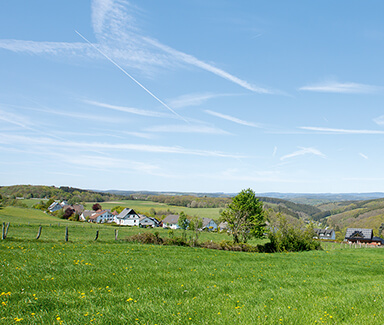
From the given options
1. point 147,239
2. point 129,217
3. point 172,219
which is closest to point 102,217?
point 129,217

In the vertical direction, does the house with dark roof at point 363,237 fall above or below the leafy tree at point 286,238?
below

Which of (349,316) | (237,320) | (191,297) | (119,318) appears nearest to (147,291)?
(191,297)

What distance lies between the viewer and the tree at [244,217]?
44.8 meters

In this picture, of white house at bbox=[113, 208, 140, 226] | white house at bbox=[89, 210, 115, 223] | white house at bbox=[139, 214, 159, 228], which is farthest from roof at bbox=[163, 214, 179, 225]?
white house at bbox=[89, 210, 115, 223]

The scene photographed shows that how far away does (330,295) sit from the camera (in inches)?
417

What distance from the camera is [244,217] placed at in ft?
150

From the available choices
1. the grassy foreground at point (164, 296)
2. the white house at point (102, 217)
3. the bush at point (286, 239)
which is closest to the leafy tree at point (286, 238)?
the bush at point (286, 239)

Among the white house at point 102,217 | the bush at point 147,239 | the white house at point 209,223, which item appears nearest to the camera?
the bush at point 147,239

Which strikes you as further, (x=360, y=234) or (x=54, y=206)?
(x=54, y=206)

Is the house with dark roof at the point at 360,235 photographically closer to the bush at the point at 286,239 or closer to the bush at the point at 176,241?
the bush at the point at 286,239

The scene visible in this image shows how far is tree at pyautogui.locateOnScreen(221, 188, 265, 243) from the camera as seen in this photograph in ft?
147

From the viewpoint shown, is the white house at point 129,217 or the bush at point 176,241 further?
the white house at point 129,217

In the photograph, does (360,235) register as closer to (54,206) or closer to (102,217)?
(102,217)

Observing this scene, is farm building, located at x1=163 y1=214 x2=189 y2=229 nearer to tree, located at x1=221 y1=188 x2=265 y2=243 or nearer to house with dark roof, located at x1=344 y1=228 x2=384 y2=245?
house with dark roof, located at x1=344 y1=228 x2=384 y2=245
